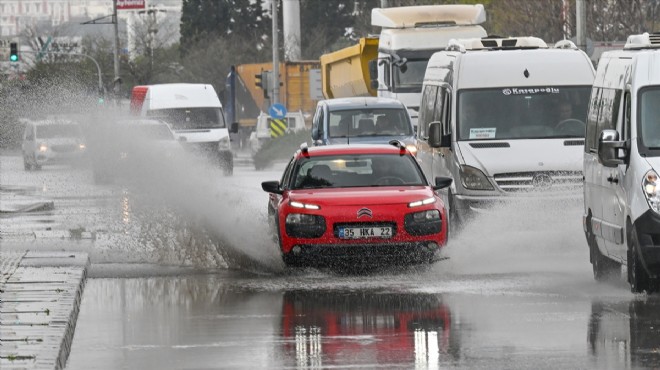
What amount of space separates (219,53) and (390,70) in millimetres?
77341

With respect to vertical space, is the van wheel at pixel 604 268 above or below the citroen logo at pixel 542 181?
above

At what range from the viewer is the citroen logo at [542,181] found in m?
21.8

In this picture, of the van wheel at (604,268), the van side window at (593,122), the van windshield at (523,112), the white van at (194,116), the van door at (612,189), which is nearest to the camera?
the van door at (612,189)

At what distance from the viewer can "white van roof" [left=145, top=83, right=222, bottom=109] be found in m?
46.9

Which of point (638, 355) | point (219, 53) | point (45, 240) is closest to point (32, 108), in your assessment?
point (45, 240)

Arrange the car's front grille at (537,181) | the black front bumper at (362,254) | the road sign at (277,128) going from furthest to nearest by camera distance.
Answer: the road sign at (277,128)
the car's front grille at (537,181)
the black front bumper at (362,254)

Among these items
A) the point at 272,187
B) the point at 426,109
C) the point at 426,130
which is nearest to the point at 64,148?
the point at 426,109

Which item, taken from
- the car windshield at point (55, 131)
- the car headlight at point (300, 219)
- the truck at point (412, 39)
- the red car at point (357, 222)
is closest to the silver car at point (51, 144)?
the car windshield at point (55, 131)

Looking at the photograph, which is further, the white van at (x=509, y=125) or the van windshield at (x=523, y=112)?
the van windshield at (x=523, y=112)

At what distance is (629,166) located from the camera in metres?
15.1

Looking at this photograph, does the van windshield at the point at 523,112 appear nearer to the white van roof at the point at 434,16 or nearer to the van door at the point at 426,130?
the van door at the point at 426,130

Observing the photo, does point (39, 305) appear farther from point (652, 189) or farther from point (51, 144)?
point (51, 144)

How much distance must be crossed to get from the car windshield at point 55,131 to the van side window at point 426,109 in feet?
89.2

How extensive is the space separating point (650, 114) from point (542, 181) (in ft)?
21.1
